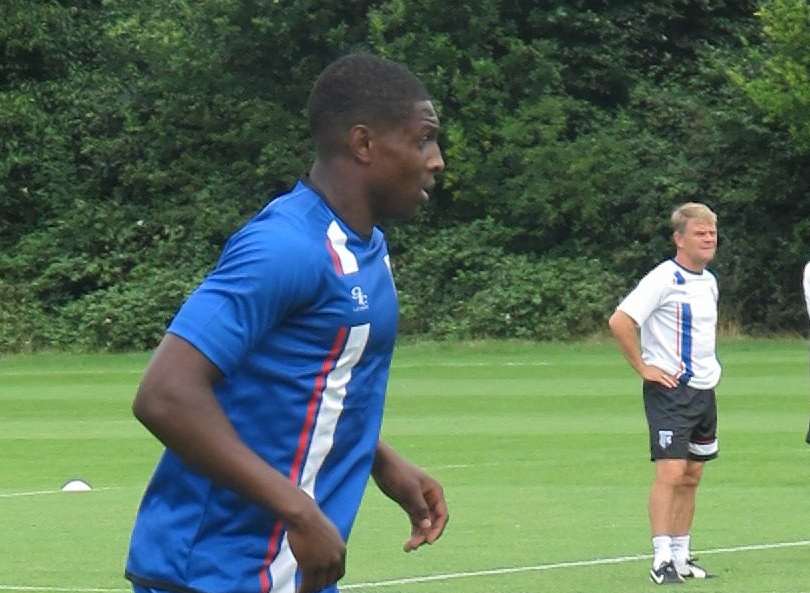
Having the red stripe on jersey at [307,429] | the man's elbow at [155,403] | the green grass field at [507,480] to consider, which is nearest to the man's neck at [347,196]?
the red stripe on jersey at [307,429]

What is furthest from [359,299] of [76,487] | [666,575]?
[76,487]

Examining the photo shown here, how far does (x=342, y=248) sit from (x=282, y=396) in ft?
1.09

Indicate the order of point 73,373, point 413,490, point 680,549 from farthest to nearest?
point 73,373 < point 680,549 < point 413,490

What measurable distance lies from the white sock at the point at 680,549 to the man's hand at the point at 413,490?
5.87 m

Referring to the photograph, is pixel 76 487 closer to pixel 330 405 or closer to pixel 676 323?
pixel 676 323

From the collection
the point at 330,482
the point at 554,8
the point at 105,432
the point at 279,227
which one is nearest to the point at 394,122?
the point at 279,227

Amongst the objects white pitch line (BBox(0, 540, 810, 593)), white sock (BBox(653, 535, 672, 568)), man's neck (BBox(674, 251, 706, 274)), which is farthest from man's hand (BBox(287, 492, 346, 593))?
man's neck (BBox(674, 251, 706, 274))

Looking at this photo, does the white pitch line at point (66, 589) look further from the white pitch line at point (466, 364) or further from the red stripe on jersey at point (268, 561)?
the white pitch line at point (466, 364)

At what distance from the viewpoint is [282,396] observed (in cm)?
432

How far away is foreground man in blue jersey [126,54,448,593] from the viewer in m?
4.12

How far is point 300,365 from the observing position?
4316mm

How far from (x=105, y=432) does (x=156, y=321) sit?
46.4 ft

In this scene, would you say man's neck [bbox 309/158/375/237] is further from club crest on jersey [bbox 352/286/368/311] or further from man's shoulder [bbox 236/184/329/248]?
club crest on jersey [bbox 352/286/368/311]

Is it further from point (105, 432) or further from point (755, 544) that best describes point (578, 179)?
point (755, 544)
